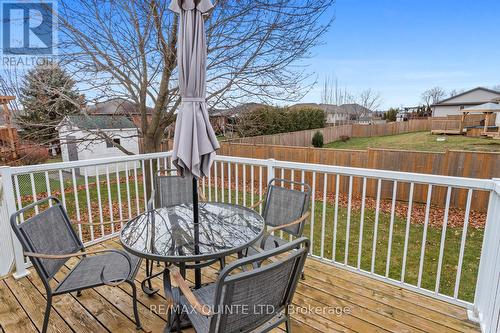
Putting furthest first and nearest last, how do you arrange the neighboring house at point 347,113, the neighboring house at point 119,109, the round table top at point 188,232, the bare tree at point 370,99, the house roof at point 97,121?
the bare tree at point 370,99
the neighboring house at point 347,113
the neighboring house at point 119,109
the house roof at point 97,121
the round table top at point 188,232

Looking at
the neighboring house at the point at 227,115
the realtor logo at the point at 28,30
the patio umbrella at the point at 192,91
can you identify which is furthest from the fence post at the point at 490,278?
the realtor logo at the point at 28,30

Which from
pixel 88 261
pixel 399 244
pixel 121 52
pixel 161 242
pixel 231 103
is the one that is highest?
pixel 121 52

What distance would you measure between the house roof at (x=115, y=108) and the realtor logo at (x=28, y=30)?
1.06 metres

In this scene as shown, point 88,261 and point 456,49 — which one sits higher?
point 456,49

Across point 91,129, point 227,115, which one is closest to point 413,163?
point 227,115

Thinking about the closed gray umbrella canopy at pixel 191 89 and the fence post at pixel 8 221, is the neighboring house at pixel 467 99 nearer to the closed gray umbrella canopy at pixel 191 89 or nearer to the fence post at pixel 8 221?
the closed gray umbrella canopy at pixel 191 89

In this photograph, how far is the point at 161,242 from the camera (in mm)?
1784

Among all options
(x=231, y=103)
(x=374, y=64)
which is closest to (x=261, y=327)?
(x=231, y=103)

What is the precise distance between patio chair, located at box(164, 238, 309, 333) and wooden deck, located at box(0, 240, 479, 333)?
777 mm

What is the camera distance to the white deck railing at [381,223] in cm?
204

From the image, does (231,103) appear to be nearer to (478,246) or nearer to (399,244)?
(399,244)

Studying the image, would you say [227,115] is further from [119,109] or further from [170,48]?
[119,109]

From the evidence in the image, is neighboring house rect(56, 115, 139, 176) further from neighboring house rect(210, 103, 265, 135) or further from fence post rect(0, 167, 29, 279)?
fence post rect(0, 167, 29, 279)

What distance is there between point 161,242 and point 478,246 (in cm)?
611
